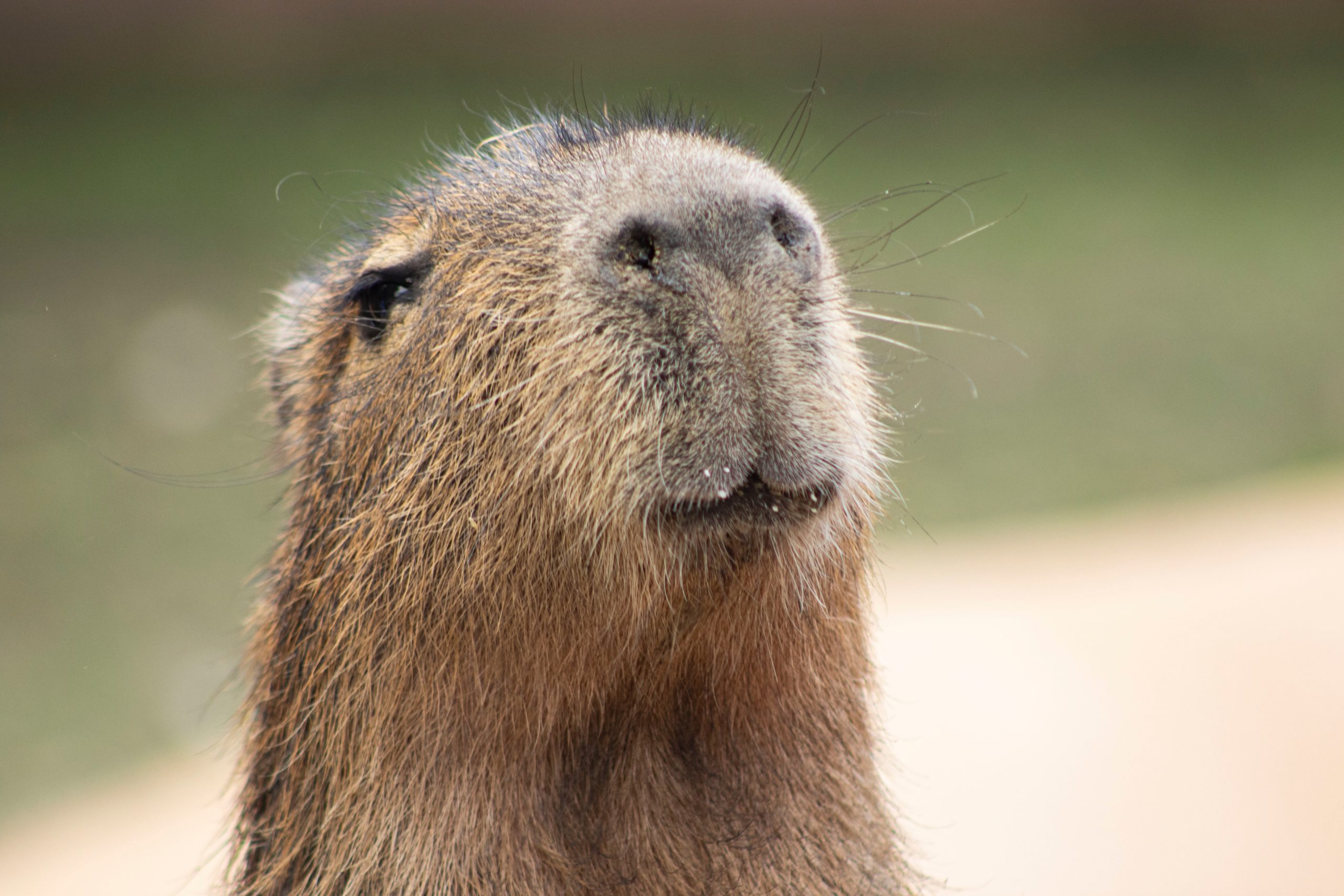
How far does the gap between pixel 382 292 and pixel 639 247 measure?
0.85 m

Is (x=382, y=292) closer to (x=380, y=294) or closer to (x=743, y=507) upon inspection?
(x=380, y=294)

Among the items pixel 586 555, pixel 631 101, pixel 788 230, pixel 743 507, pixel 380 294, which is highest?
pixel 631 101

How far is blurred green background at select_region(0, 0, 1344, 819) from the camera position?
27.4 ft

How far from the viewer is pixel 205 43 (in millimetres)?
11250

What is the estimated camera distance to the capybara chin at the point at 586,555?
210 centimetres

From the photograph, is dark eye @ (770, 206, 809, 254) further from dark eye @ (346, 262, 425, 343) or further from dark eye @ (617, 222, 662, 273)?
dark eye @ (346, 262, 425, 343)

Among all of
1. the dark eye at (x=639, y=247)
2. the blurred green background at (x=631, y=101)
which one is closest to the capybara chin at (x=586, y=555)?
the dark eye at (x=639, y=247)

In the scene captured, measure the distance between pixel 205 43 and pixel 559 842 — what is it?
10.5m

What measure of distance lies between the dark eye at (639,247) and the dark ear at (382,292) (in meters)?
Answer: 0.68

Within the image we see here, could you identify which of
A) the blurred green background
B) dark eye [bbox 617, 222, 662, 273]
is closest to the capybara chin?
dark eye [bbox 617, 222, 662, 273]

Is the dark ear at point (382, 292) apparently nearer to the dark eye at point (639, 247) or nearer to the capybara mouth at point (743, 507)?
the dark eye at point (639, 247)

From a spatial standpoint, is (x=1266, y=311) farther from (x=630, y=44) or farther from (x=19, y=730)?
(x=19, y=730)

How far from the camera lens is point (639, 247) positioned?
2143 millimetres

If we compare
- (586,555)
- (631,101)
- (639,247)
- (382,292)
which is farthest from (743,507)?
(631,101)
